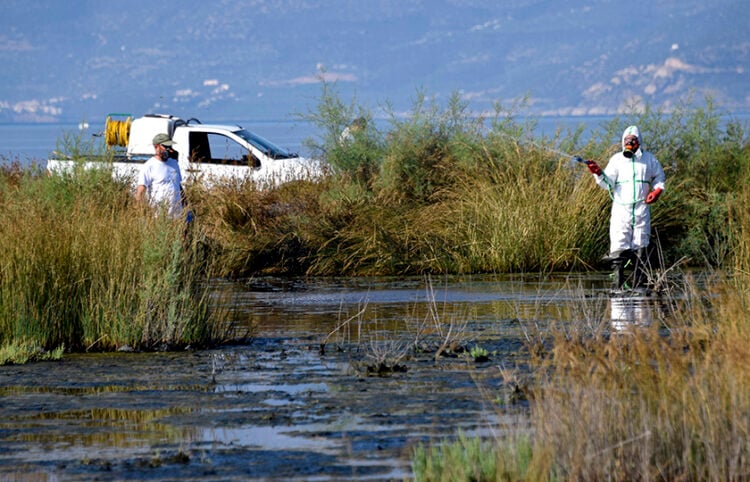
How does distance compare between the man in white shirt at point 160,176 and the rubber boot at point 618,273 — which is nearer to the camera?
the man in white shirt at point 160,176

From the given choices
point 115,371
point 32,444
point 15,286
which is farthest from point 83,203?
point 32,444

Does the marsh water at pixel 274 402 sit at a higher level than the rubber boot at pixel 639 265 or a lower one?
lower

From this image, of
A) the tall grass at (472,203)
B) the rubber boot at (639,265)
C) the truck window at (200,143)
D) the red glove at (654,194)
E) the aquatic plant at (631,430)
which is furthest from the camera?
the truck window at (200,143)

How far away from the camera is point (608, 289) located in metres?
17.1

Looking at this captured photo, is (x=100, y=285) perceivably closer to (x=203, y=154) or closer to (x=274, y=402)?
(x=274, y=402)

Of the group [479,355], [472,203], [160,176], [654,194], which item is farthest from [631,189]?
[479,355]

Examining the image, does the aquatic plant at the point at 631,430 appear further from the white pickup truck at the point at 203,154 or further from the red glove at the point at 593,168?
the white pickup truck at the point at 203,154

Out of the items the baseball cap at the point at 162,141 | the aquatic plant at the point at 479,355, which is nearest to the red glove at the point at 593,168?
the baseball cap at the point at 162,141

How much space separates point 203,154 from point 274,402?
61.4ft

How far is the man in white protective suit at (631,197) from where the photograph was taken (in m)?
16.2

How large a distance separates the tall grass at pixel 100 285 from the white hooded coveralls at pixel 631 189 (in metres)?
5.76

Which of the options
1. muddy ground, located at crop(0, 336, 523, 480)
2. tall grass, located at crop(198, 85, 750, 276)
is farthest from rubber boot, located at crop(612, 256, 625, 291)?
muddy ground, located at crop(0, 336, 523, 480)

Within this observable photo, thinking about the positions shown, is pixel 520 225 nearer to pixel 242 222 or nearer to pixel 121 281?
pixel 242 222

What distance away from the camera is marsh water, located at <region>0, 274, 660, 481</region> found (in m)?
7.73
